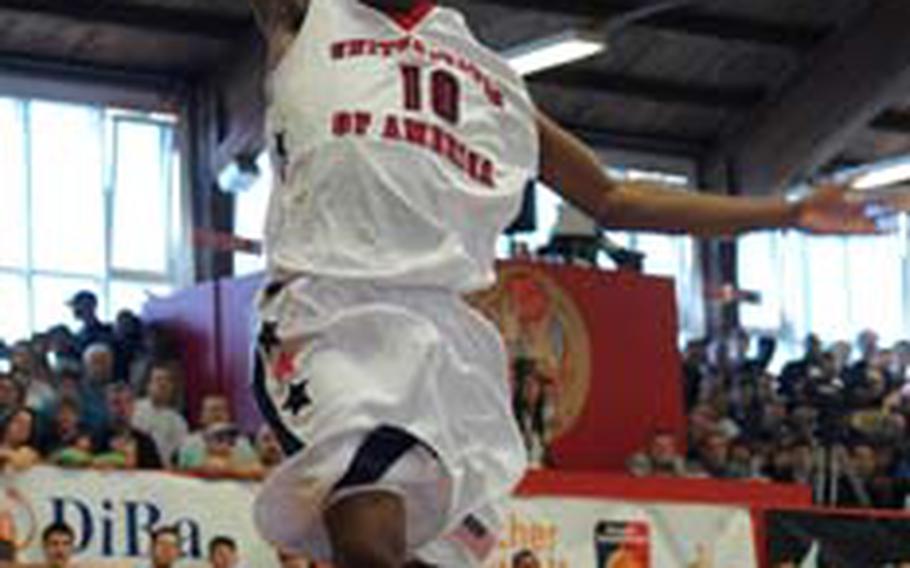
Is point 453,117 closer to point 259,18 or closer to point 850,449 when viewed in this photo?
point 259,18

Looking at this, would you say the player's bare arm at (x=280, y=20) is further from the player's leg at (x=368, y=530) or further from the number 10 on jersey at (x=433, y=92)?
the player's leg at (x=368, y=530)

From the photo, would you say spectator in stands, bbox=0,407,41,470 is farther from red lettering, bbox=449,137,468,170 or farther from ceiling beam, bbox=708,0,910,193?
ceiling beam, bbox=708,0,910,193

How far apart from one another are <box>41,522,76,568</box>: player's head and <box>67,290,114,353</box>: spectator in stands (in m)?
4.02

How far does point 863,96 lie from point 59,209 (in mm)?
7851

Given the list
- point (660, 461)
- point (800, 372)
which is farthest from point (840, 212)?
point (800, 372)

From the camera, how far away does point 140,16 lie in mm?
19469

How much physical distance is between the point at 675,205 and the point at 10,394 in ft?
20.6

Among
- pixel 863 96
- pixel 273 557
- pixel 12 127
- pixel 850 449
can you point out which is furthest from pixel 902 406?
pixel 12 127

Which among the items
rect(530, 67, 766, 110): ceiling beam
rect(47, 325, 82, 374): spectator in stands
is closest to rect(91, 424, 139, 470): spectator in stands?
rect(47, 325, 82, 374): spectator in stands

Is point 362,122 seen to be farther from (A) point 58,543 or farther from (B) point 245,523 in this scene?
(B) point 245,523

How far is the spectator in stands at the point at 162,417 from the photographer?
1023 centimetres

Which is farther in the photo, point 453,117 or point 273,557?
point 273,557

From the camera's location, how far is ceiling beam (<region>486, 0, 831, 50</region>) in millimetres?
20109

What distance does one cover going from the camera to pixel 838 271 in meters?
25.9
